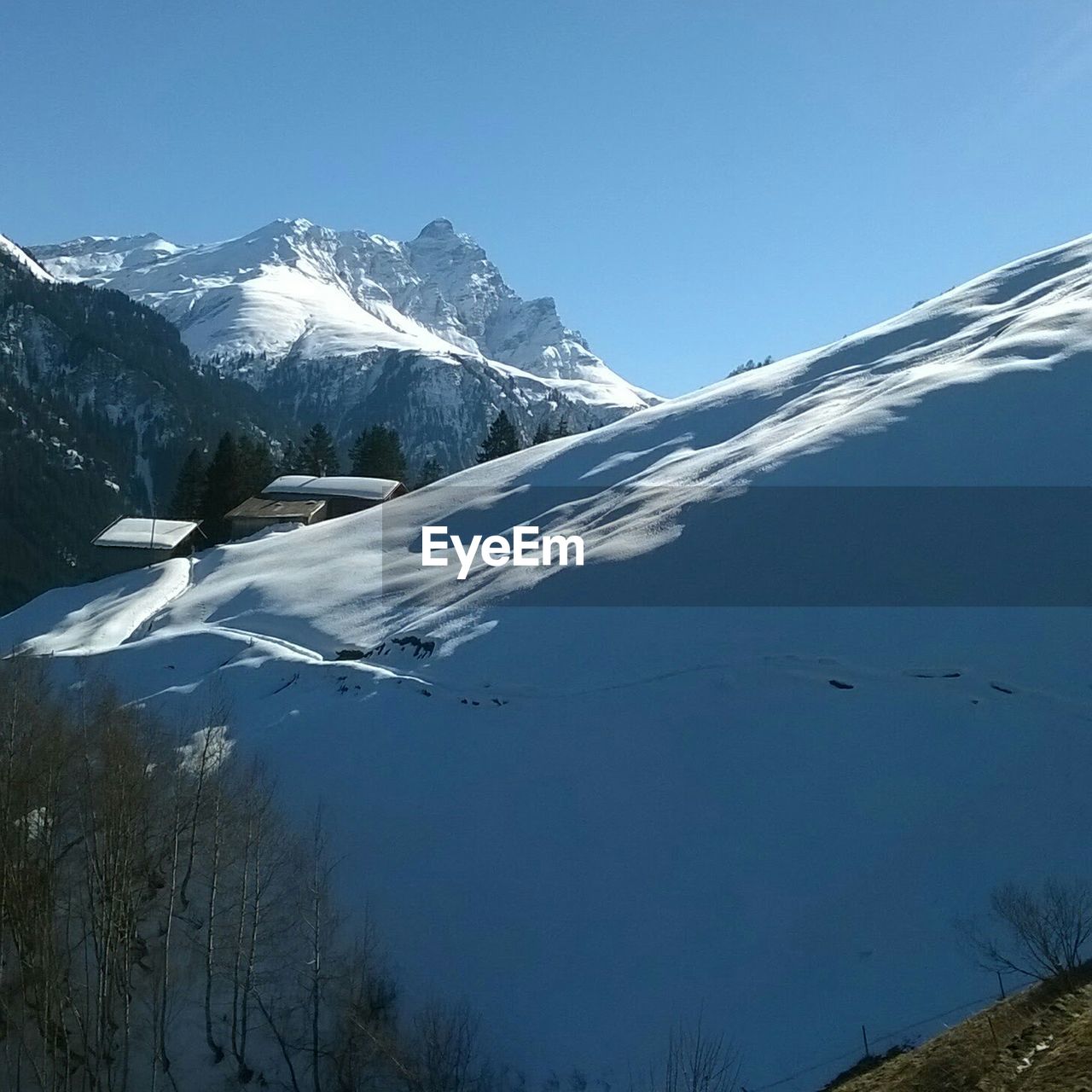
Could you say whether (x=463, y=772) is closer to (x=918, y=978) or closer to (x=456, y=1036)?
(x=456, y=1036)

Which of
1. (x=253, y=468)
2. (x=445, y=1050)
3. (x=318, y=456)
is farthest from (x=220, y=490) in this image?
(x=445, y=1050)

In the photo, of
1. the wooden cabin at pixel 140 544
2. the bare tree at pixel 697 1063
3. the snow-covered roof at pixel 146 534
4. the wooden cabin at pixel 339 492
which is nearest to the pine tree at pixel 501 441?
the wooden cabin at pixel 339 492

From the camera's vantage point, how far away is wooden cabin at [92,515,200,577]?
6838 centimetres

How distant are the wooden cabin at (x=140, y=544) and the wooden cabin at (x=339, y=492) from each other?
30.6ft

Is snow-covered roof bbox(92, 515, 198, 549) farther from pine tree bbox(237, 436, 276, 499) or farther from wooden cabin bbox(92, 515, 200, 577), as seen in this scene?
pine tree bbox(237, 436, 276, 499)

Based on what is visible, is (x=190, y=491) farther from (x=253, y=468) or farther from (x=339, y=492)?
(x=339, y=492)

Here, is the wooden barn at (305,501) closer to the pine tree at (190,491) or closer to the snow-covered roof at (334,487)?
the snow-covered roof at (334,487)

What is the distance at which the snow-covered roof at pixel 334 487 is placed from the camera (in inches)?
3066

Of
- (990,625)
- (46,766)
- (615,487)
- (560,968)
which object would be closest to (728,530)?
(990,625)

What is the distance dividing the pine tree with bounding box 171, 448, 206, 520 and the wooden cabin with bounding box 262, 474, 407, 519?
727cm

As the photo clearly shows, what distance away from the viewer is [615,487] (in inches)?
2267

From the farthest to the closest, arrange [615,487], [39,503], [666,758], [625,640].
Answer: [39,503]
[615,487]
[625,640]
[666,758]

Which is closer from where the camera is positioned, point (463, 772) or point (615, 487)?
point (463, 772)

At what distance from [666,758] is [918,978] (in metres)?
10.2
